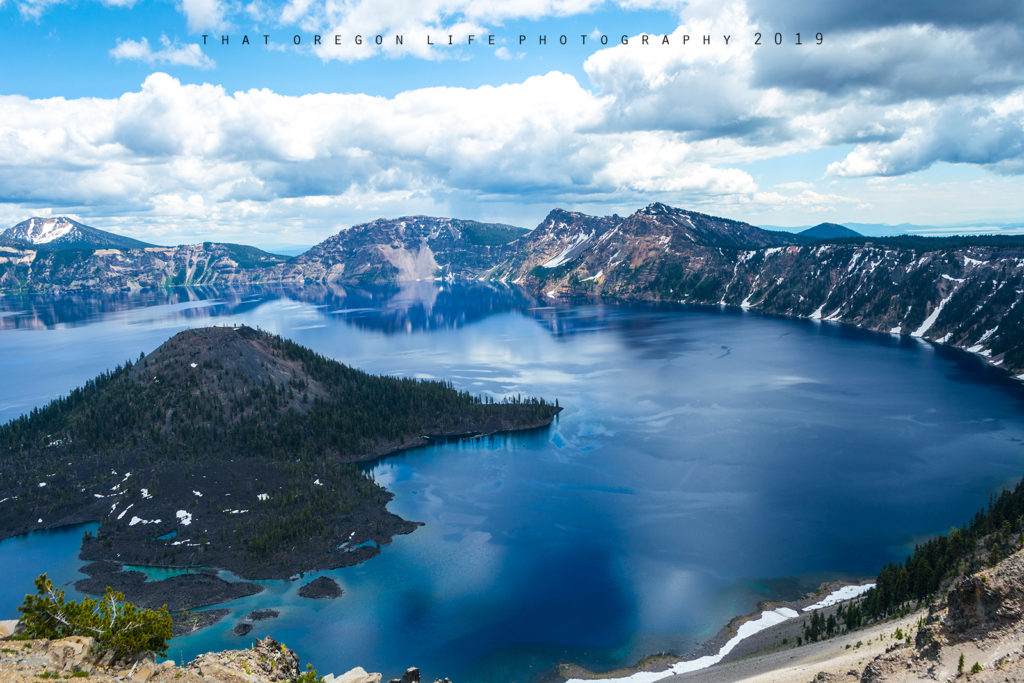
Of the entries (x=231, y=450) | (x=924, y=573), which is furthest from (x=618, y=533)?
Result: (x=231, y=450)

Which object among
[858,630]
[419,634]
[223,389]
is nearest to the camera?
[858,630]

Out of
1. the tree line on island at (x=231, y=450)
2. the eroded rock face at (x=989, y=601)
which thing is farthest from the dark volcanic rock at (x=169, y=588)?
the eroded rock face at (x=989, y=601)

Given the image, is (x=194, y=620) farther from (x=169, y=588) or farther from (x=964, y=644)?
(x=964, y=644)

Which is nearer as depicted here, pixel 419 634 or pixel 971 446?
pixel 419 634

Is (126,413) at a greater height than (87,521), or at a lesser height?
greater

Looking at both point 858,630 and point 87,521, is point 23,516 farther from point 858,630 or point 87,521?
point 858,630

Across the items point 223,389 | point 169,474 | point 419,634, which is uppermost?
point 223,389

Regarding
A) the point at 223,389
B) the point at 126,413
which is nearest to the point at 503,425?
the point at 223,389
